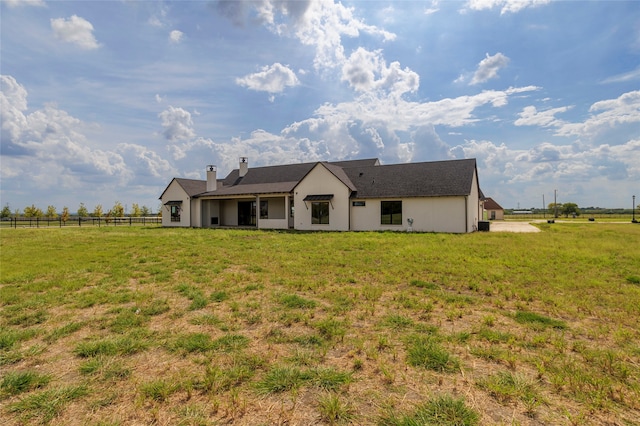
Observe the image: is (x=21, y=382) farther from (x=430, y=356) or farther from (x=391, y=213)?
(x=391, y=213)

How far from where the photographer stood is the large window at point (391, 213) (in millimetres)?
21719

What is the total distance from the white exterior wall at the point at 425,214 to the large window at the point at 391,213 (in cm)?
22

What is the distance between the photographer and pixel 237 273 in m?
8.42

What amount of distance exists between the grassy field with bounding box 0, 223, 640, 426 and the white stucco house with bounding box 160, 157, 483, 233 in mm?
12311

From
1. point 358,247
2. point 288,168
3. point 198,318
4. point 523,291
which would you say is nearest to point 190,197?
point 288,168

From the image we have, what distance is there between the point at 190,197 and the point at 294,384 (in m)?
28.8

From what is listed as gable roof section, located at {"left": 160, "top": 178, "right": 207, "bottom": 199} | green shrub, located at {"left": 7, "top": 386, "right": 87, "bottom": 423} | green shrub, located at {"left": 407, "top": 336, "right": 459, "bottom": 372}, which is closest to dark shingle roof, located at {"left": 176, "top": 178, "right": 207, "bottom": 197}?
gable roof section, located at {"left": 160, "top": 178, "right": 207, "bottom": 199}

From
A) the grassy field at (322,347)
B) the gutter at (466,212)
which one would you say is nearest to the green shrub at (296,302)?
the grassy field at (322,347)

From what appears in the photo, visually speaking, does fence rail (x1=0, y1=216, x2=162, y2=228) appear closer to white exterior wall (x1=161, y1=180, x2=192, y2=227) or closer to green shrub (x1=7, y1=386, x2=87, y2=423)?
white exterior wall (x1=161, y1=180, x2=192, y2=227)

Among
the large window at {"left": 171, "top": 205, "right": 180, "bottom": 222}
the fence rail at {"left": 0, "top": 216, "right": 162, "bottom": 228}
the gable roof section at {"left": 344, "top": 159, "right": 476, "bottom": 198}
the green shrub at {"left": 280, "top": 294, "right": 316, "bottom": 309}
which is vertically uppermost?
the gable roof section at {"left": 344, "top": 159, "right": 476, "bottom": 198}

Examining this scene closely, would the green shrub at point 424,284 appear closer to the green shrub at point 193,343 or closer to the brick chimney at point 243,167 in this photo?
the green shrub at point 193,343

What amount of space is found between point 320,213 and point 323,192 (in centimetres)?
159

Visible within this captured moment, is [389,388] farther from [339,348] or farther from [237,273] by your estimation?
[237,273]

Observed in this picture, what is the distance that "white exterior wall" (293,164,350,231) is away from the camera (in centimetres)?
2278
